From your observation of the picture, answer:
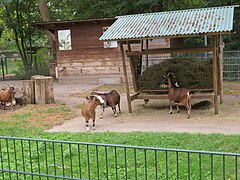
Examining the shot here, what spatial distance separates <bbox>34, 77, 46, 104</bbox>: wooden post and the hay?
3.20 meters

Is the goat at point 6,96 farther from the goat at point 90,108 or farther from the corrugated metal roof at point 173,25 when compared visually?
the goat at point 90,108

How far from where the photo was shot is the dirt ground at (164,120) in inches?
344

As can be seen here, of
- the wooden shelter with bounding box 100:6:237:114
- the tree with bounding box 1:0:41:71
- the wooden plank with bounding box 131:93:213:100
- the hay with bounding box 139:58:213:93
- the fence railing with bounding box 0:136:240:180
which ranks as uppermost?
the tree with bounding box 1:0:41:71

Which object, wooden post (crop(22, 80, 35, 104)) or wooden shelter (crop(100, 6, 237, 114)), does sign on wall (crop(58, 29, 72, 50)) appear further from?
wooden shelter (crop(100, 6, 237, 114))

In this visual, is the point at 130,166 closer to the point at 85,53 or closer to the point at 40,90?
the point at 40,90

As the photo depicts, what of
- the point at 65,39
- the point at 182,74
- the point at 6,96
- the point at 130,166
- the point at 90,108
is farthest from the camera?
the point at 65,39

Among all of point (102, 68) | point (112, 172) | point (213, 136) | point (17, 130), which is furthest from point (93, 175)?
point (102, 68)

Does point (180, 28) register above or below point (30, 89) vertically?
above

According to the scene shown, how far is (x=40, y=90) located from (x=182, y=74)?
15.2ft

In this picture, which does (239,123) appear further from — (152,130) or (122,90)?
(122,90)

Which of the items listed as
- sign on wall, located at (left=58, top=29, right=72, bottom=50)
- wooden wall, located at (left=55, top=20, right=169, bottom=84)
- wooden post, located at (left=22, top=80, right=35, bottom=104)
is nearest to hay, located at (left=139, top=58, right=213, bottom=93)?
wooden post, located at (left=22, top=80, right=35, bottom=104)

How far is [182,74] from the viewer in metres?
11.4

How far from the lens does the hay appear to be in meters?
11.3

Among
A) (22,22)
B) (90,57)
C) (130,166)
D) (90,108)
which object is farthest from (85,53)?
(130,166)
